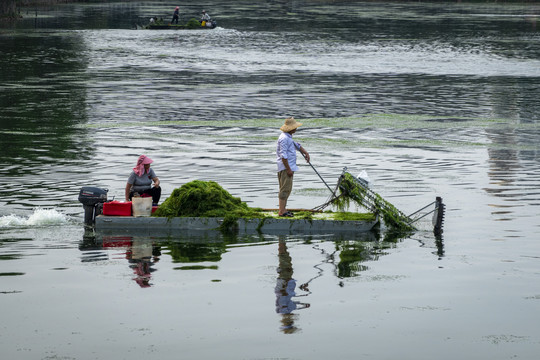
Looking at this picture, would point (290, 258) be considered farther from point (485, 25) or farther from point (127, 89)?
point (485, 25)

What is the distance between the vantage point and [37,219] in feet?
58.2

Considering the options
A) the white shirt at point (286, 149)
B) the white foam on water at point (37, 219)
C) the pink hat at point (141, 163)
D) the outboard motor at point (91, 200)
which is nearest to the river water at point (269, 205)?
the white foam on water at point (37, 219)

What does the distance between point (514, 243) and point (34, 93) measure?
92.3 ft

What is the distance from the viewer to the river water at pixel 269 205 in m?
11.8

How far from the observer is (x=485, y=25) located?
295 feet

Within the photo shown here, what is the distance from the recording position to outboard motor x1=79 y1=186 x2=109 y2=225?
17250 mm

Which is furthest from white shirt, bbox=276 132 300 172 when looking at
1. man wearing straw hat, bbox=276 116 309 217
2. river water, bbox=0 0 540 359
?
river water, bbox=0 0 540 359

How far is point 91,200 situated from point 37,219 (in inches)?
49.8

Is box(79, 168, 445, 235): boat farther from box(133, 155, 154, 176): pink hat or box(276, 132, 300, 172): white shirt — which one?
box(276, 132, 300, 172): white shirt

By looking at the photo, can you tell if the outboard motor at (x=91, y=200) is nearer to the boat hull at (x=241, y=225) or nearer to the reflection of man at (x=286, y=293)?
the boat hull at (x=241, y=225)

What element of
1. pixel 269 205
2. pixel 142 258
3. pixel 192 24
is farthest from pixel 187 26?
pixel 142 258

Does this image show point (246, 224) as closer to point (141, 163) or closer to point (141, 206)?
point (141, 206)

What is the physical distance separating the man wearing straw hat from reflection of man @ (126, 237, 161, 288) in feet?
8.30

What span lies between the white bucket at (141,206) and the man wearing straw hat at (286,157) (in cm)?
245
